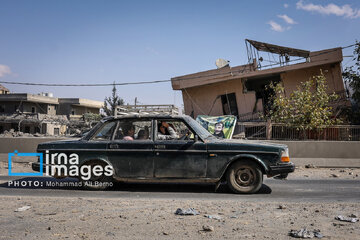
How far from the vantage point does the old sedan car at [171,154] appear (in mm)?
6723

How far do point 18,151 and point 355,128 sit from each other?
1324cm

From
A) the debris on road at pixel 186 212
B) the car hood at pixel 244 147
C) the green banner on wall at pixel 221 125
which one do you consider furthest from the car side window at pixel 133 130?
the green banner on wall at pixel 221 125

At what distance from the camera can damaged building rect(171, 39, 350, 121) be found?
20.8 meters

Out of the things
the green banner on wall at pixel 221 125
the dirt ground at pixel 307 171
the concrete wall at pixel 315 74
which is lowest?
the dirt ground at pixel 307 171

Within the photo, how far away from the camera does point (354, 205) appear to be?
5824 mm

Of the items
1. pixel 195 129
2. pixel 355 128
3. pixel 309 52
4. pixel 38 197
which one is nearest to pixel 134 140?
pixel 195 129

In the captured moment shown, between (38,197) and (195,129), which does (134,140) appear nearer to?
Answer: (195,129)

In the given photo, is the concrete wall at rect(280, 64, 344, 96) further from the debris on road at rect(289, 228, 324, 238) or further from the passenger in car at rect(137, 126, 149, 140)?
the debris on road at rect(289, 228, 324, 238)

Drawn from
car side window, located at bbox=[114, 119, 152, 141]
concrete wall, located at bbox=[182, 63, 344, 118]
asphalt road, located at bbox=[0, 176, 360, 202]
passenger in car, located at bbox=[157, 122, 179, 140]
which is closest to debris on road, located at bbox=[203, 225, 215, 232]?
asphalt road, located at bbox=[0, 176, 360, 202]

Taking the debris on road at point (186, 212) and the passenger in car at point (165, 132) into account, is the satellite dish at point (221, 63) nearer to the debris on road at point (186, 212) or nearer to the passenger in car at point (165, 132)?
the passenger in car at point (165, 132)

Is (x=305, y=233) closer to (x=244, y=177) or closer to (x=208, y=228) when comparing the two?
(x=208, y=228)

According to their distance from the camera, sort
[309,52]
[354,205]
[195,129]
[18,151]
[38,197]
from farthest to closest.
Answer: [309,52] → [18,151] → [195,129] → [38,197] → [354,205]

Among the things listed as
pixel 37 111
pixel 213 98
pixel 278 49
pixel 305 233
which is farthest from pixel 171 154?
pixel 37 111

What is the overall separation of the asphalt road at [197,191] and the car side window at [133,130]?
45.9 inches
